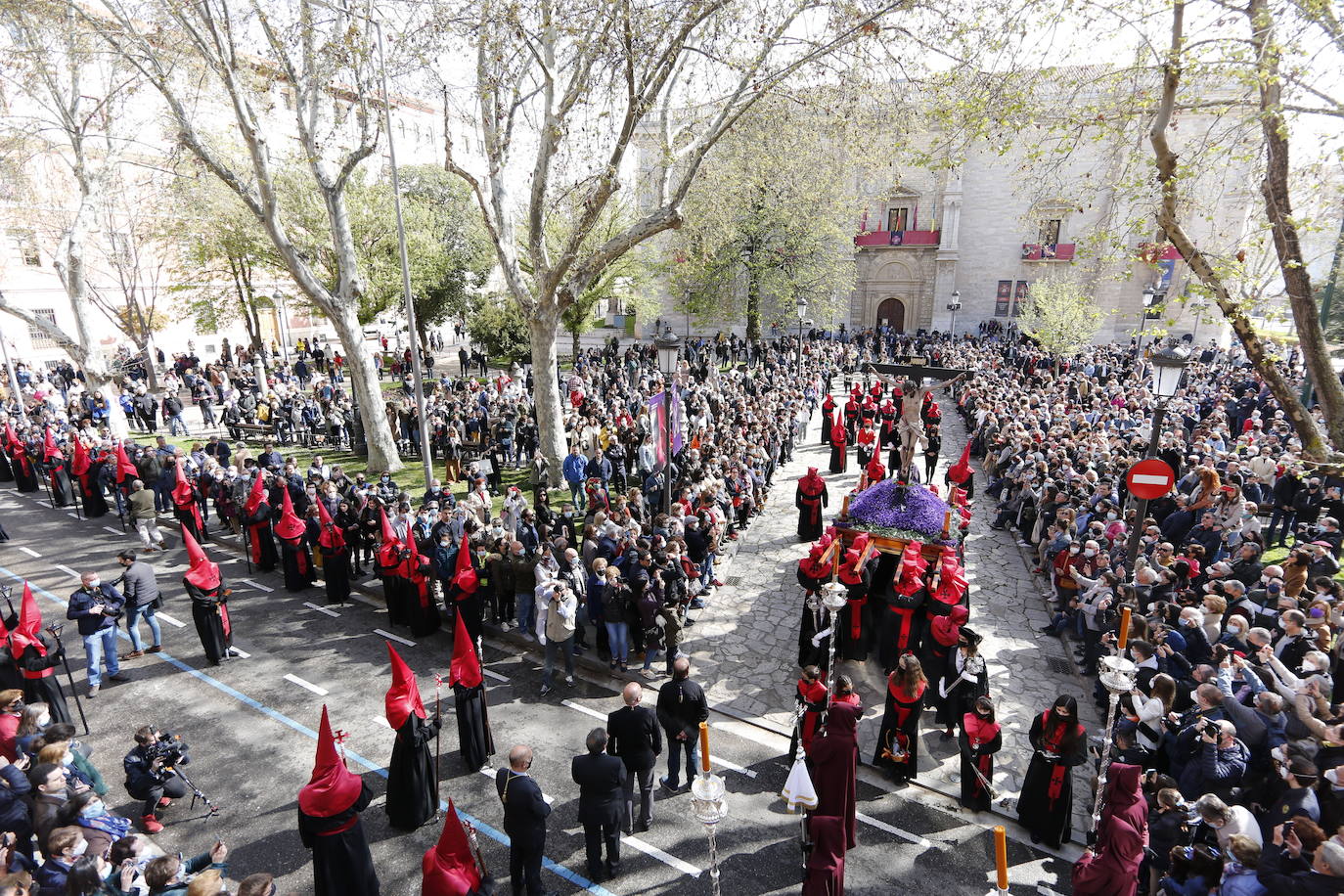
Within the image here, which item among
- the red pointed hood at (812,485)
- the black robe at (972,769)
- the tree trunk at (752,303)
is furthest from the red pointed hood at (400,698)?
the tree trunk at (752,303)

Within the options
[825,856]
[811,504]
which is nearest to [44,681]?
[825,856]

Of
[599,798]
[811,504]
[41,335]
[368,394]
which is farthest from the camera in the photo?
[41,335]

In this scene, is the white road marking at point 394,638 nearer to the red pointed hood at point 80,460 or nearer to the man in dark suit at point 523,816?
the man in dark suit at point 523,816

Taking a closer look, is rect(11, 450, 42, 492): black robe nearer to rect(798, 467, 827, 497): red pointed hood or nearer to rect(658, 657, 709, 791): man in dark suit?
rect(798, 467, 827, 497): red pointed hood

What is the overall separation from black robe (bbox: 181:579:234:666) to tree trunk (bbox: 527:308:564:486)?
7.98 meters

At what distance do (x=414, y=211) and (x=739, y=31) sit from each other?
78.3 ft

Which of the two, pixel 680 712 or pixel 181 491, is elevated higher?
pixel 181 491

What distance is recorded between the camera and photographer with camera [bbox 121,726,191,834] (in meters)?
6.92

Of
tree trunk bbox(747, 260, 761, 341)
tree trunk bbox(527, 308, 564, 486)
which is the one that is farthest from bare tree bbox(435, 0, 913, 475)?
tree trunk bbox(747, 260, 761, 341)

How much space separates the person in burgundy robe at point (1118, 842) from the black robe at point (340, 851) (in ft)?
18.7

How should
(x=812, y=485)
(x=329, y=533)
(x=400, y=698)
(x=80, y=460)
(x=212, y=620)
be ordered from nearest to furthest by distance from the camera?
Result: (x=400, y=698)
(x=212, y=620)
(x=329, y=533)
(x=812, y=485)
(x=80, y=460)

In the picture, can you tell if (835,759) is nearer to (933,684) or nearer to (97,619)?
(933,684)

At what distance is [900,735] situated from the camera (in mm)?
7418

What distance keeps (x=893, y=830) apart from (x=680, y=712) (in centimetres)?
236
